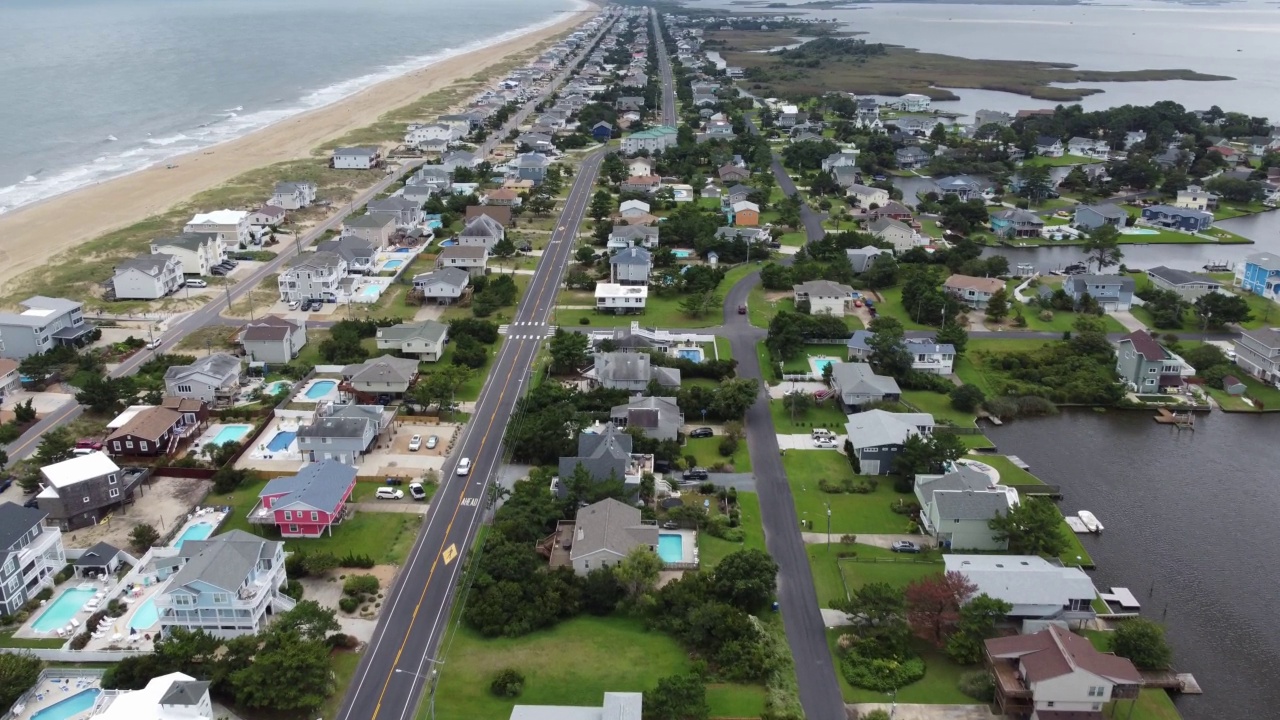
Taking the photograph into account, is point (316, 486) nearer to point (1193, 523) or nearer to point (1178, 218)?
point (1193, 523)

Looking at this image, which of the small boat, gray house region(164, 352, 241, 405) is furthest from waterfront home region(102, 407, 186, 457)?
the small boat

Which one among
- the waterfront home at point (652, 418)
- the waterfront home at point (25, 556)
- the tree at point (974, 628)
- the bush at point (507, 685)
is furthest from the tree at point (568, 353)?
the tree at point (974, 628)

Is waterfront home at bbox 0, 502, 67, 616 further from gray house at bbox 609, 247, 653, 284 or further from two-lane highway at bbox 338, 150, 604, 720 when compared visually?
gray house at bbox 609, 247, 653, 284

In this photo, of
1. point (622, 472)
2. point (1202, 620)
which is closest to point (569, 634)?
point (622, 472)

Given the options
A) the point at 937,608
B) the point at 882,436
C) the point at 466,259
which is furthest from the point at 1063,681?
the point at 466,259

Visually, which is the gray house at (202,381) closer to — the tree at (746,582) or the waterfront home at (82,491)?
the waterfront home at (82,491)

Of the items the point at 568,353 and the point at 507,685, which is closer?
the point at 507,685

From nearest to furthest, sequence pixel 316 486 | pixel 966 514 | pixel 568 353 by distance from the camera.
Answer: pixel 966 514, pixel 316 486, pixel 568 353

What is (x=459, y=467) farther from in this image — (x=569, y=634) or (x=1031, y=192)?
(x=1031, y=192)
